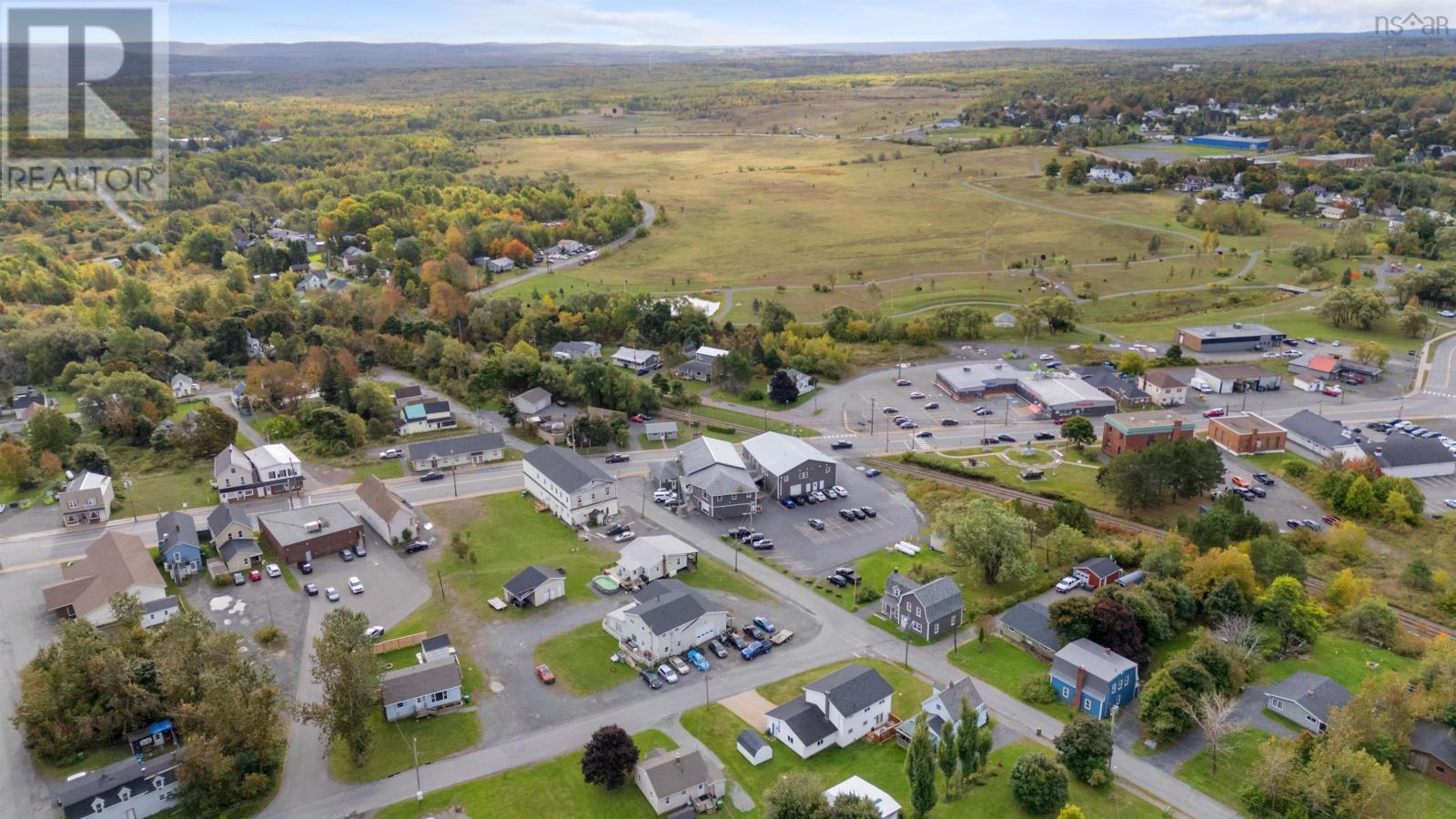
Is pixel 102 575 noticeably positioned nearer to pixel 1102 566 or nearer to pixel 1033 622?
pixel 1033 622

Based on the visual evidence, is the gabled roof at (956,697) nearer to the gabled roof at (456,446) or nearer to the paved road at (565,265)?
the gabled roof at (456,446)

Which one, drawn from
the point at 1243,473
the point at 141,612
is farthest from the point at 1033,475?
the point at 141,612

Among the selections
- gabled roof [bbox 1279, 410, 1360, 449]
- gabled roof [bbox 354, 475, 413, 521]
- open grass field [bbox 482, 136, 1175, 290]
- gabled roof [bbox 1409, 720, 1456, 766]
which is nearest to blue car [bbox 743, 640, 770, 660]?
gabled roof [bbox 354, 475, 413, 521]

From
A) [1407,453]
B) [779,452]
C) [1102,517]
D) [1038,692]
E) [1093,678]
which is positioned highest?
[1407,453]

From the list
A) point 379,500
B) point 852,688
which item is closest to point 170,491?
point 379,500

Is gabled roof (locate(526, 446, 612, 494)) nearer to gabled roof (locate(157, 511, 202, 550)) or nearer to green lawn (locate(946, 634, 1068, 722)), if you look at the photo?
gabled roof (locate(157, 511, 202, 550))

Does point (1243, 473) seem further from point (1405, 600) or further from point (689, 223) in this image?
point (689, 223)
